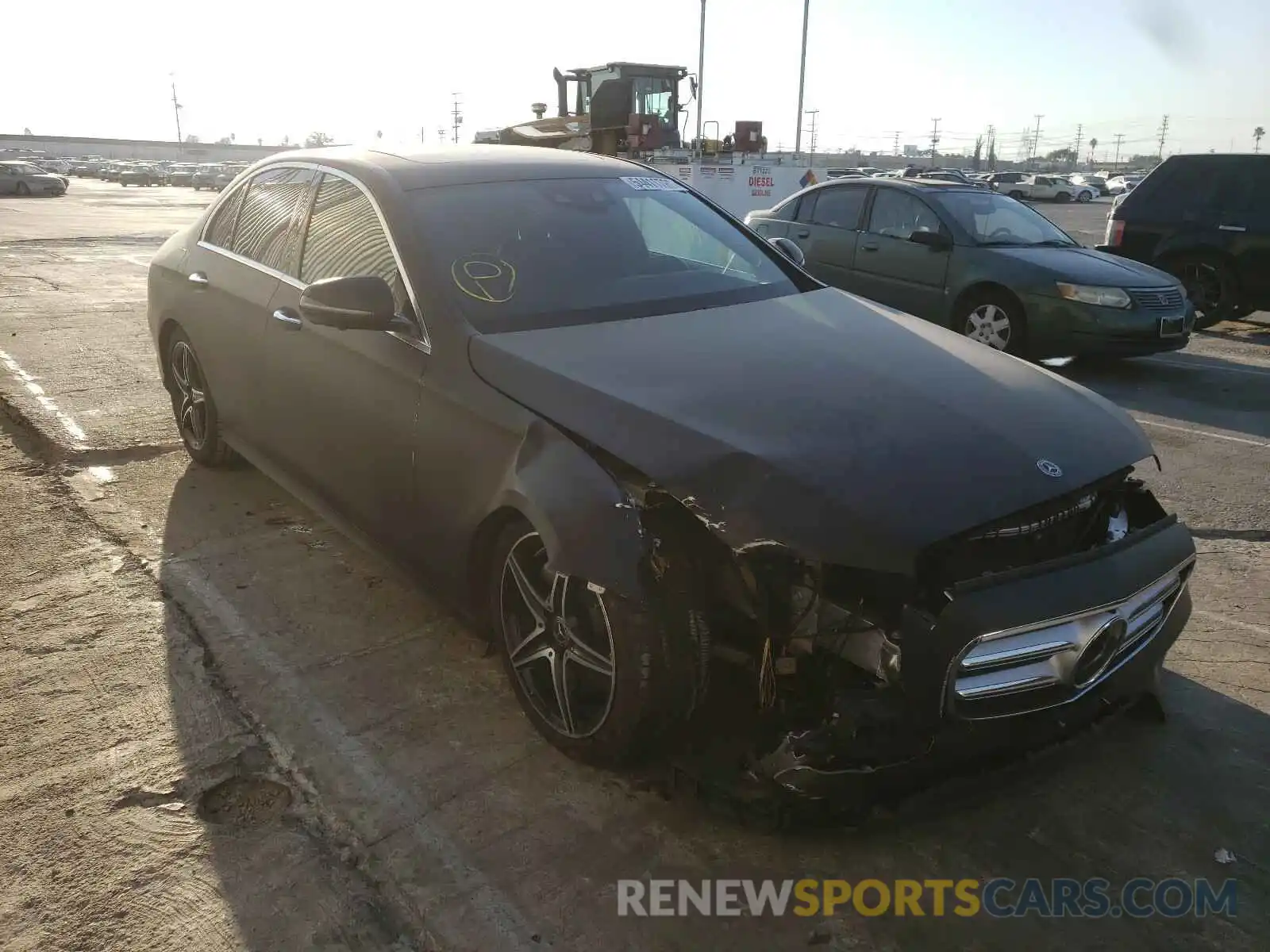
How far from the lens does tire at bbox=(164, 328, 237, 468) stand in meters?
4.82

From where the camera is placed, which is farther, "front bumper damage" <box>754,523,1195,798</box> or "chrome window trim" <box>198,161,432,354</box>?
"chrome window trim" <box>198,161,432,354</box>

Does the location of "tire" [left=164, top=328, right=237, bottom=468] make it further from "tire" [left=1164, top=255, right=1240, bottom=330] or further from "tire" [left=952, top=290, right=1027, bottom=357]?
"tire" [left=1164, top=255, right=1240, bottom=330]

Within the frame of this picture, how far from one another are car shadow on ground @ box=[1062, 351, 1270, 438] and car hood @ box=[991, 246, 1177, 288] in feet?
2.58

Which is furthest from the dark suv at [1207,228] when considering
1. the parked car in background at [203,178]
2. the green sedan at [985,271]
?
the parked car in background at [203,178]

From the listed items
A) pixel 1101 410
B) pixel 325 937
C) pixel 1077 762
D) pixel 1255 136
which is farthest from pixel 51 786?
pixel 1255 136

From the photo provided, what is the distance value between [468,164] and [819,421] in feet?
6.49

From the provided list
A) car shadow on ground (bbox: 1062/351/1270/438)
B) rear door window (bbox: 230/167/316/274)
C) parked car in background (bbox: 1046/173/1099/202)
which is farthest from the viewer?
parked car in background (bbox: 1046/173/1099/202)

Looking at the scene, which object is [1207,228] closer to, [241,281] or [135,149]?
[241,281]

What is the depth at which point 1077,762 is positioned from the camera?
9.29 feet

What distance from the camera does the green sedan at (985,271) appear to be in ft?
24.8

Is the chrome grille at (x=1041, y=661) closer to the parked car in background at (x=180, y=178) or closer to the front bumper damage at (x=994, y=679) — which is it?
the front bumper damage at (x=994, y=679)

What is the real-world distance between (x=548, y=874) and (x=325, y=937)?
0.53 meters

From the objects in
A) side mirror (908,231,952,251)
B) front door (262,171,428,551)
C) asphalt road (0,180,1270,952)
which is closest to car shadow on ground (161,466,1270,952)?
asphalt road (0,180,1270,952)

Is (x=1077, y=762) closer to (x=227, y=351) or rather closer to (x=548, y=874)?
(x=548, y=874)
